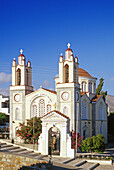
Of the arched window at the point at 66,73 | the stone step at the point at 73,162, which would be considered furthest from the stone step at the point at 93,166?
the arched window at the point at 66,73

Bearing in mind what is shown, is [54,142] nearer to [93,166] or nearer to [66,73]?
[93,166]

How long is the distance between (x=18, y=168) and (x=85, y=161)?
44.7 ft

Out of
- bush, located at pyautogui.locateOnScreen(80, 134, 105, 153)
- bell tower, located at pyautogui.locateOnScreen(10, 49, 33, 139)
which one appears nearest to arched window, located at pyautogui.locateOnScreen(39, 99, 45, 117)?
bell tower, located at pyautogui.locateOnScreen(10, 49, 33, 139)

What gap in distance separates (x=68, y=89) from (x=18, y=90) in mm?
7861

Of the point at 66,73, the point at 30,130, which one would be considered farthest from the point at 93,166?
the point at 66,73

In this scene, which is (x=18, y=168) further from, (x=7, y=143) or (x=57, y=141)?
(x=7, y=143)

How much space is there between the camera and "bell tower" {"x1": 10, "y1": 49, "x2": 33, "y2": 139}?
36812 millimetres

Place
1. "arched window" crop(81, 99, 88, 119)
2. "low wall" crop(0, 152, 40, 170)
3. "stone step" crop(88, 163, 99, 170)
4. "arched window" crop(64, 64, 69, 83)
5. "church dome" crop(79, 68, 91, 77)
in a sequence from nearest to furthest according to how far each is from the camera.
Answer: "low wall" crop(0, 152, 40, 170)
"stone step" crop(88, 163, 99, 170)
"arched window" crop(64, 64, 69, 83)
"arched window" crop(81, 99, 88, 119)
"church dome" crop(79, 68, 91, 77)

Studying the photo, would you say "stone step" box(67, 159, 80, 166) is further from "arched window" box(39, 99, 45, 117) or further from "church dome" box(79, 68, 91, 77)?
"church dome" box(79, 68, 91, 77)

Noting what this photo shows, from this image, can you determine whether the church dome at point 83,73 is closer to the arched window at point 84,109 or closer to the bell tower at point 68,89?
the arched window at point 84,109

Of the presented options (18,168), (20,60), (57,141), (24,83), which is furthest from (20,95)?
(18,168)

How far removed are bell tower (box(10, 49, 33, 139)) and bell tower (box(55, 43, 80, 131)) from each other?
5808 mm

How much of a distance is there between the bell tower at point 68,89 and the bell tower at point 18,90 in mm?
5808

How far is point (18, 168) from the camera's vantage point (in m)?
13.6
